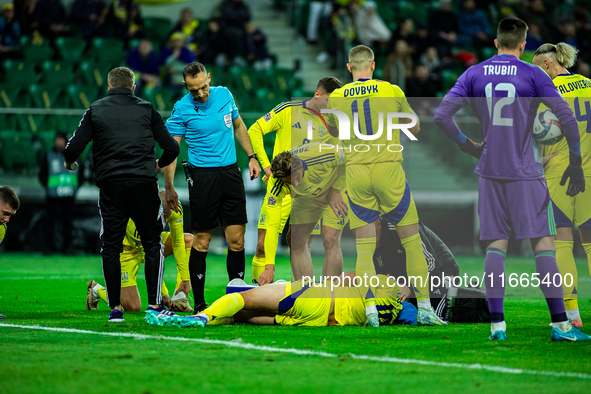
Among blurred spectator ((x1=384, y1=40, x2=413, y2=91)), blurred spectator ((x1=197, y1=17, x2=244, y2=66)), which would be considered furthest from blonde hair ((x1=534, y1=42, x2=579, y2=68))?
blurred spectator ((x1=197, y1=17, x2=244, y2=66))

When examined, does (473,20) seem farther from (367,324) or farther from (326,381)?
(326,381)

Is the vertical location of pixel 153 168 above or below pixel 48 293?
above

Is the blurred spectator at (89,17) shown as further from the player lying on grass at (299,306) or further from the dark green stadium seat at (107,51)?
the player lying on grass at (299,306)

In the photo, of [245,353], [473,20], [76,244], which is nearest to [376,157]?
[245,353]

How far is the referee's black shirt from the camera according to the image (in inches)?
260

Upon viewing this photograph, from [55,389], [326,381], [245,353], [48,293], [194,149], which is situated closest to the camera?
[55,389]

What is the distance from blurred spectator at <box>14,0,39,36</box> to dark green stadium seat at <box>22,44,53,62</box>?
0.47 metres

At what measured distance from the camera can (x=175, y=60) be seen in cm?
1641

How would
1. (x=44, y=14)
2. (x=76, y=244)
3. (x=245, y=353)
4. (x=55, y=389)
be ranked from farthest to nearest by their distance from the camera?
(x=44, y=14) < (x=76, y=244) < (x=245, y=353) < (x=55, y=389)

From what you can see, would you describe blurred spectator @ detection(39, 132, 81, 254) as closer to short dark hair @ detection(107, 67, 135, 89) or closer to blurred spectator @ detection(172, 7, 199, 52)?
blurred spectator @ detection(172, 7, 199, 52)

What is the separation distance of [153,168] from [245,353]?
2.23m

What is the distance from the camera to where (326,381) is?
430 cm

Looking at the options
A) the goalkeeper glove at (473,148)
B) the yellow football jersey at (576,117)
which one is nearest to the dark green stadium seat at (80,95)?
the yellow football jersey at (576,117)

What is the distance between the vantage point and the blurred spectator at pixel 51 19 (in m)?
17.0
